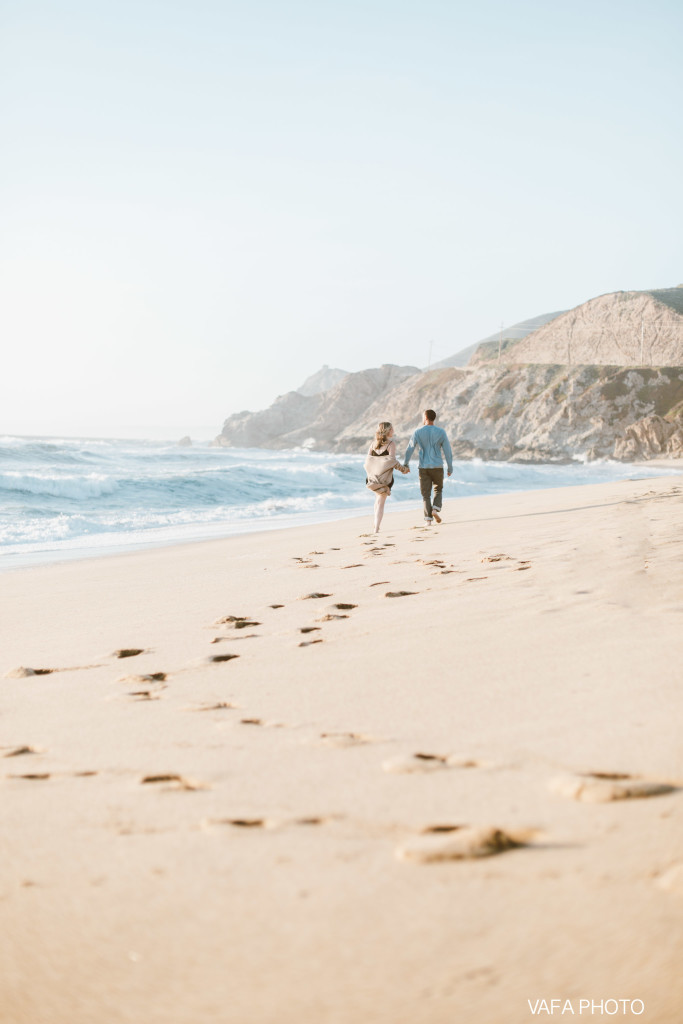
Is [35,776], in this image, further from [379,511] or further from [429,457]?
[429,457]

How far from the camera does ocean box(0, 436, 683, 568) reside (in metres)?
10.7

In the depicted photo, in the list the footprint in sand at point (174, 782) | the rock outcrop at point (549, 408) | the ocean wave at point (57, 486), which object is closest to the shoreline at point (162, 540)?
the footprint in sand at point (174, 782)

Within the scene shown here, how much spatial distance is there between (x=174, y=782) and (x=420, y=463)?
8.63m

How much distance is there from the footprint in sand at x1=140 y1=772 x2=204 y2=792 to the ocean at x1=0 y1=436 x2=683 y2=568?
687 cm

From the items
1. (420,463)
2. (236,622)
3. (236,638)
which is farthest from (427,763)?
(420,463)

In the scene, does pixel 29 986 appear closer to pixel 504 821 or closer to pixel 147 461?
pixel 504 821

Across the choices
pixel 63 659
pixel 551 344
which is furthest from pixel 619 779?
pixel 551 344

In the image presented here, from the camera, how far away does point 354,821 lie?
5.29 feet

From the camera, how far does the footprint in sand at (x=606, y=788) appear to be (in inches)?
63.1

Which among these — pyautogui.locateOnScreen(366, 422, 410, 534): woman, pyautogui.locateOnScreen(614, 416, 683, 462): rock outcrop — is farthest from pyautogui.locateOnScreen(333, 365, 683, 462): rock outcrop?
pyautogui.locateOnScreen(366, 422, 410, 534): woman

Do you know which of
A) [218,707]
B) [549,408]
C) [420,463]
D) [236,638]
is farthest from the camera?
[549,408]

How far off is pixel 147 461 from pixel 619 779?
31.9 m

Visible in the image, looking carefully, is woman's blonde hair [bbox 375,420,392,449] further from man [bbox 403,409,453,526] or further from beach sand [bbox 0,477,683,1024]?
beach sand [bbox 0,477,683,1024]

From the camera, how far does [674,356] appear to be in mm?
65938
